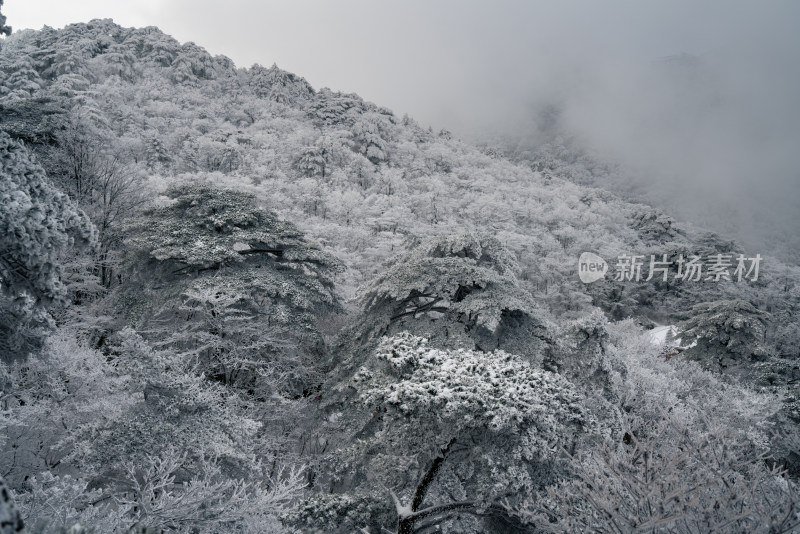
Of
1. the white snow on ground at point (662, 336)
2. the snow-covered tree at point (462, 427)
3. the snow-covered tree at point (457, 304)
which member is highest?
the white snow on ground at point (662, 336)

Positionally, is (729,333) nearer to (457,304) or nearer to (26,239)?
(457,304)

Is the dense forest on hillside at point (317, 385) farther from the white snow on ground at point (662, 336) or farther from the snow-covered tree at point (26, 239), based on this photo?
the white snow on ground at point (662, 336)

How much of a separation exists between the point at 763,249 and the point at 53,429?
65839mm

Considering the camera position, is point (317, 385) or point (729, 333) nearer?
point (317, 385)

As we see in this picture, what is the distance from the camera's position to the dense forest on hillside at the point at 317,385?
4.51 m

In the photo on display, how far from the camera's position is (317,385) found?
11.3 meters

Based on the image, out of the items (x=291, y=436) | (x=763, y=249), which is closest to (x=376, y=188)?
(x=291, y=436)

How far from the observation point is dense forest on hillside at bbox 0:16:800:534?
4.51 metres

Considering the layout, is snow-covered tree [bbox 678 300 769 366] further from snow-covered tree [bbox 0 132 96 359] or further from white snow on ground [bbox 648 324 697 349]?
snow-covered tree [bbox 0 132 96 359]

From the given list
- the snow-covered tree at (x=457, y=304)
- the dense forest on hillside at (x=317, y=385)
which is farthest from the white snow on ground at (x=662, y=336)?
the snow-covered tree at (x=457, y=304)

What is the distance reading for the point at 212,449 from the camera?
5430 mm

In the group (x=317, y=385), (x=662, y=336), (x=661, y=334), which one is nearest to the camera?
(x=317, y=385)

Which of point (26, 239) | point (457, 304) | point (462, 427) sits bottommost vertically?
point (462, 427)

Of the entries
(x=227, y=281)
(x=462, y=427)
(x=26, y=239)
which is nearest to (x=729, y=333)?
(x=462, y=427)
